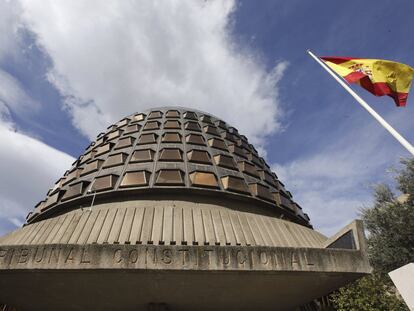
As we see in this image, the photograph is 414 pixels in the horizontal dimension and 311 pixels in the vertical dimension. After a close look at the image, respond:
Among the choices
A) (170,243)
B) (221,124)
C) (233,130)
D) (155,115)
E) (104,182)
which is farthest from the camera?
(233,130)

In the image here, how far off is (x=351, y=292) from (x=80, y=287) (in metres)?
10.3

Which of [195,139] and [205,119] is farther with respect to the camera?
[205,119]

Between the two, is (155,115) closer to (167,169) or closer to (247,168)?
(247,168)

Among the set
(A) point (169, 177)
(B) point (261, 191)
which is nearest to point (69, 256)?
(A) point (169, 177)

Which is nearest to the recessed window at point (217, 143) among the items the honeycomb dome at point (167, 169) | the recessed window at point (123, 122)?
the honeycomb dome at point (167, 169)

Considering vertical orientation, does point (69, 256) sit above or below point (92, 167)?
below

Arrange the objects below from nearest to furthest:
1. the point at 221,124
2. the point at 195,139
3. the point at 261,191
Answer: the point at 261,191 < the point at 195,139 < the point at 221,124

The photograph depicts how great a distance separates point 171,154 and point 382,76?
9937mm

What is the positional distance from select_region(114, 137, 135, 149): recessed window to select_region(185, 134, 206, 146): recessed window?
3.12 meters

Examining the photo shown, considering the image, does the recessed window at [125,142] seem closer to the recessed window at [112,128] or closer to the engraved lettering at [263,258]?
the recessed window at [112,128]

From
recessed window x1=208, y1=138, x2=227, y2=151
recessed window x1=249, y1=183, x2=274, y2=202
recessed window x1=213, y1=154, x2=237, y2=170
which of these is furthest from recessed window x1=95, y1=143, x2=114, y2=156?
recessed window x1=249, y1=183, x2=274, y2=202

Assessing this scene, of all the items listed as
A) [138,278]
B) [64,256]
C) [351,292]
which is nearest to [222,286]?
[138,278]

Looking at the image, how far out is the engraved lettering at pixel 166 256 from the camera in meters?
8.41

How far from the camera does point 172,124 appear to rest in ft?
66.5
